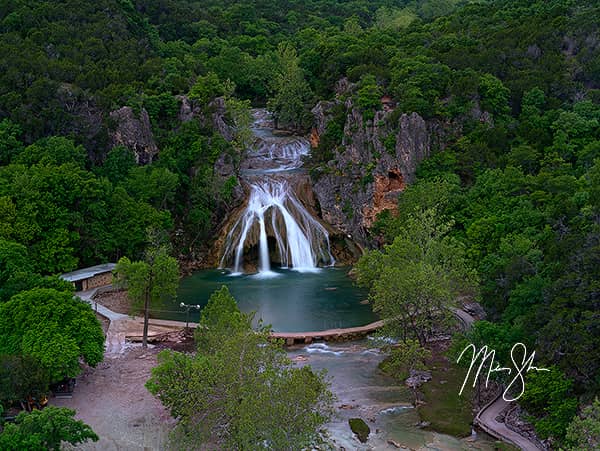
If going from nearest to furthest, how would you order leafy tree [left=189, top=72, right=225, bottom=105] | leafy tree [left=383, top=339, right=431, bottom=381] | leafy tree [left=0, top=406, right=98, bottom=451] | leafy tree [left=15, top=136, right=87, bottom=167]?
1. leafy tree [left=0, top=406, right=98, bottom=451]
2. leafy tree [left=383, top=339, right=431, bottom=381]
3. leafy tree [left=15, top=136, right=87, bottom=167]
4. leafy tree [left=189, top=72, right=225, bottom=105]

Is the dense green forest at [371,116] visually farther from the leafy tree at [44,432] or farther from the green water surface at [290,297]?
the leafy tree at [44,432]

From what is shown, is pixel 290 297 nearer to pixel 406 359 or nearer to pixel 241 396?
pixel 406 359

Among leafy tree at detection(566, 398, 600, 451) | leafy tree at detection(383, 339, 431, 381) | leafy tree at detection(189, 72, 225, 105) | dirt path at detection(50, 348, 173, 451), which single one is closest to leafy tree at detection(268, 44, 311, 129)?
leafy tree at detection(189, 72, 225, 105)

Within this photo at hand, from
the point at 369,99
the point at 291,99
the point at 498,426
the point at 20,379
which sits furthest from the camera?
the point at 291,99

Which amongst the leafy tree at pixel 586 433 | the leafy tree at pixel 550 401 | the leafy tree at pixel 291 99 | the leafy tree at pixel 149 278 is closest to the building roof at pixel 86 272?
the leafy tree at pixel 149 278

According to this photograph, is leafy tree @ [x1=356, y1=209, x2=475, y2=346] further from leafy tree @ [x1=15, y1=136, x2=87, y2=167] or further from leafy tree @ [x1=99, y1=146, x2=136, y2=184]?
leafy tree @ [x1=15, y1=136, x2=87, y2=167]

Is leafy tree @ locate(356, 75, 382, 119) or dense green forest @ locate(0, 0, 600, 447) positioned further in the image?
leafy tree @ locate(356, 75, 382, 119)

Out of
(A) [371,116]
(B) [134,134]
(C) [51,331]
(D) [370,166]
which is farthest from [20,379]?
(A) [371,116]
